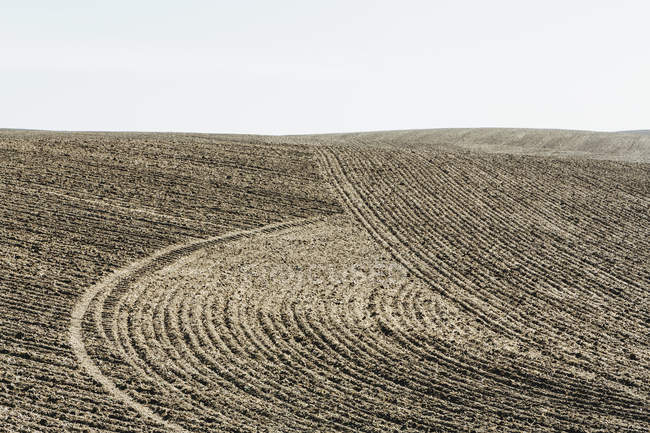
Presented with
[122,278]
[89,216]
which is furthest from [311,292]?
[89,216]

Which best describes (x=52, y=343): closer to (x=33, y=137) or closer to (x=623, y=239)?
(x=623, y=239)

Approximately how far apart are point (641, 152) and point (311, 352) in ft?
128

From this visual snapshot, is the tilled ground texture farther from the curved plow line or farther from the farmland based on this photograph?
the curved plow line

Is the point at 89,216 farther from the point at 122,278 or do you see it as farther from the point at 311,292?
the point at 311,292

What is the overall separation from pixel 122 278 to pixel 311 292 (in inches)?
179

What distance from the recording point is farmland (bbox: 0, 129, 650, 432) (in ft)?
47.0

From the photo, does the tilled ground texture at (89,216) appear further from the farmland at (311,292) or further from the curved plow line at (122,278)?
the curved plow line at (122,278)

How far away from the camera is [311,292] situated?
20.4 m

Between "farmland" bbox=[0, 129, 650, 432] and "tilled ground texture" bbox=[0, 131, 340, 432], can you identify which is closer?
"tilled ground texture" bbox=[0, 131, 340, 432]

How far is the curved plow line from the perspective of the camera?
13.8 metres

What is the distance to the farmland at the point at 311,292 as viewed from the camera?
1434 cm

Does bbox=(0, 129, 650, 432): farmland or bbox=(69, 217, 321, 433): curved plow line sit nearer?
bbox=(69, 217, 321, 433): curved plow line

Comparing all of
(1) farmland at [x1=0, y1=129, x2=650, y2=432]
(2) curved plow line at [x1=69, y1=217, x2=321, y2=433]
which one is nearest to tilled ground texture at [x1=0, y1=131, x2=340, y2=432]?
(1) farmland at [x1=0, y1=129, x2=650, y2=432]

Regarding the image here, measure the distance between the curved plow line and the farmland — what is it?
7cm
